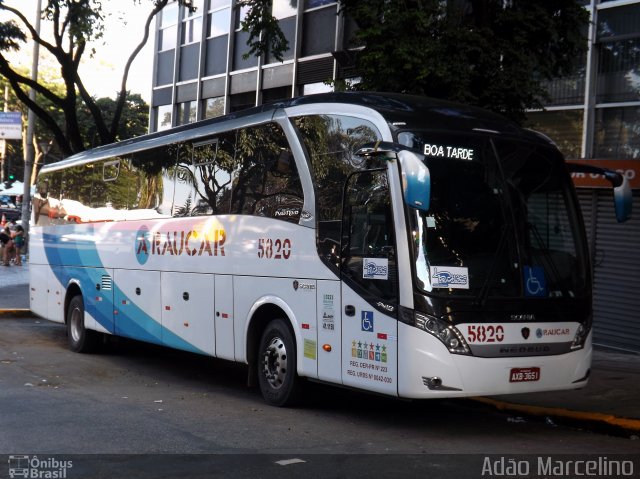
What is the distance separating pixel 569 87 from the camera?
1700cm

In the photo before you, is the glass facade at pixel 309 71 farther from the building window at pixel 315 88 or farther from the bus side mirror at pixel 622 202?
the bus side mirror at pixel 622 202

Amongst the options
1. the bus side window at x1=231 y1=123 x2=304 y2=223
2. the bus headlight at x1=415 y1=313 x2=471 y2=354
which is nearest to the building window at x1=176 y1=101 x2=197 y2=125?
the bus side window at x1=231 y1=123 x2=304 y2=223

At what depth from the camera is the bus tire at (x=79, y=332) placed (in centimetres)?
1588

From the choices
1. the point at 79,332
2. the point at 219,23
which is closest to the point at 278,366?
the point at 79,332

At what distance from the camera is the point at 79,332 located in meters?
16.0

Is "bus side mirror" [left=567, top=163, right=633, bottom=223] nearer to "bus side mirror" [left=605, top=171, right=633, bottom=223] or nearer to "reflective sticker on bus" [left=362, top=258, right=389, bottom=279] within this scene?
"bus side mirror" [left=605, top=171, right=633, bottom=223]

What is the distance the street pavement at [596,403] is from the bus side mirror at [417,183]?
10.8ft

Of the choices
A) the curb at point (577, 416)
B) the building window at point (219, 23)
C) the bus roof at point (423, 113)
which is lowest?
the curb at point (577, 416)

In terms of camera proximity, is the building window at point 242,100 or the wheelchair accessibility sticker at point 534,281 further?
the building window at point 242,100

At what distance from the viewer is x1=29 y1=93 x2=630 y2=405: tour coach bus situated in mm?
8695

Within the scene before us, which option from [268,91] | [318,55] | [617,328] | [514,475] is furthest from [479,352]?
[268,91]

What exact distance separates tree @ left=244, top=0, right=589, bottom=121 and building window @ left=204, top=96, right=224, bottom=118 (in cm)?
1457
